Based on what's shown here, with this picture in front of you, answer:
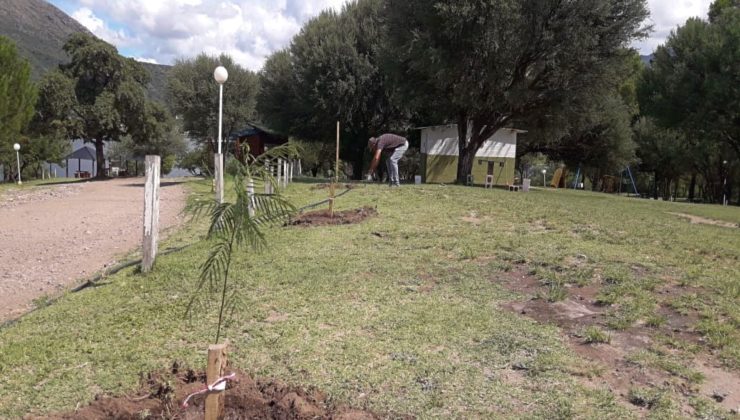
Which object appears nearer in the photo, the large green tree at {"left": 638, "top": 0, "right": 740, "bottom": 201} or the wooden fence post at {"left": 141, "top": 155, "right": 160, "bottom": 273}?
the wooden fence post at {"left": 141, "top": 155, "right": 160, "bottom": 273}

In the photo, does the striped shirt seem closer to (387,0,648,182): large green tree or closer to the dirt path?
the dirt path

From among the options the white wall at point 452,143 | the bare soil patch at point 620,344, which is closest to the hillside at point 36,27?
the white wall at point 452,143

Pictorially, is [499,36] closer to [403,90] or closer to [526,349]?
[403,90]

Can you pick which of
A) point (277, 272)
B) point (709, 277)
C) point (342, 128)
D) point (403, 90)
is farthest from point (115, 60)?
point (709, 277)

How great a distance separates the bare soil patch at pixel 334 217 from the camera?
9.75 meters

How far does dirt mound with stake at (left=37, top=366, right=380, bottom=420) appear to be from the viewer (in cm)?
291

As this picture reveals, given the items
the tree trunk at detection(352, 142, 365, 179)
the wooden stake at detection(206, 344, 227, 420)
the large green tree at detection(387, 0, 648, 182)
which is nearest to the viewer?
the wooden stake at detection(206, 344, 227, 420)

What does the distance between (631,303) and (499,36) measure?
17.0 metres

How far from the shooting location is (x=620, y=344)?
4.22 meters

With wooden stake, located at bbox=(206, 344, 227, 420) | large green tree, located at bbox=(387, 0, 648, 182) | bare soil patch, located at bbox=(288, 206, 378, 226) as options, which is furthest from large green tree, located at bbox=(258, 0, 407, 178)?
wooden stake, located at bbox=(206, 344, 227, 420)

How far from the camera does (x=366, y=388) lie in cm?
342

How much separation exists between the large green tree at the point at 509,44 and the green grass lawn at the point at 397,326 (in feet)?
45.5

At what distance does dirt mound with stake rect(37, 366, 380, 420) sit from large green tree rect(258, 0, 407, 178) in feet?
83.5

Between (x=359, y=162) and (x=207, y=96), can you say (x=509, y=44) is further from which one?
(x=207, y=96)
